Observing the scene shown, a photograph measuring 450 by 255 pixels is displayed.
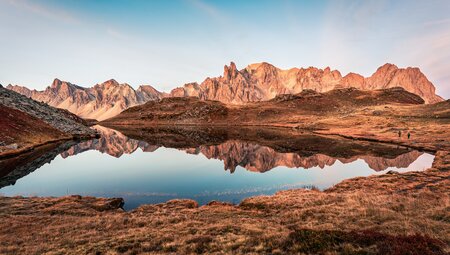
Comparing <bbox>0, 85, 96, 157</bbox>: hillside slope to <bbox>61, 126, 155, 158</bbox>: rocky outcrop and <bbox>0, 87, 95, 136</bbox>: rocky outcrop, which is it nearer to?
<bbox>0, 87, 95, 136</bbox>: rocky outcrop

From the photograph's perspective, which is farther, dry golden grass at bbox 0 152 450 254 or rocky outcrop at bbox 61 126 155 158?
rocky outcrop at bbox 61 126 155 158

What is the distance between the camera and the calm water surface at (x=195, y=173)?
130 ft

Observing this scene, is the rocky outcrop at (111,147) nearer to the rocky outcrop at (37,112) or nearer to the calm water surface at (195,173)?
the calm water surface at (195,173)

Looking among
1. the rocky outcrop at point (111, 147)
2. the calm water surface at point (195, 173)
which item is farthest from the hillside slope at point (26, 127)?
the calm water surface at point (195, 173)

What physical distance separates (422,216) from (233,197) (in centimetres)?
2252

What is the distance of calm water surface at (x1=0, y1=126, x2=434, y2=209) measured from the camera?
39.6 metres

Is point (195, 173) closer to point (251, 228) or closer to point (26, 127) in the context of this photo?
point (251, 228)

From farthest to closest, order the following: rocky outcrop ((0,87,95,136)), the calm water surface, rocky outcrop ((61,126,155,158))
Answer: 1. rocky outcrop ((0,87,95,136))
2. rocky outcrop ((61,126,155,158))
3. the calm water surface

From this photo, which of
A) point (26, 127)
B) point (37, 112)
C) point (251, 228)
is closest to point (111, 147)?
point (26, 127)

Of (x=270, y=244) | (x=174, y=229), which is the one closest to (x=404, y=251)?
(x=270, y=244)

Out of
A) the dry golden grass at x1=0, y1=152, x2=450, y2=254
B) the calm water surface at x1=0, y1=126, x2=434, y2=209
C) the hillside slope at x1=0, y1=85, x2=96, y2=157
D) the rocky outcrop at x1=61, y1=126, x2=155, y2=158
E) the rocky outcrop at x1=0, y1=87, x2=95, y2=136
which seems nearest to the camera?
the dry golden grass at x1=0, y1=152, x2=450, y2=254

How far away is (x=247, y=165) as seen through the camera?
194ft

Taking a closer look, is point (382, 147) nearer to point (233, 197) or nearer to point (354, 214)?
point (233, 197)

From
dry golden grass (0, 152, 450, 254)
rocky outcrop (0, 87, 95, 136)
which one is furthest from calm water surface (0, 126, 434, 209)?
rocky outcrop (0, 87, 95, 136)
